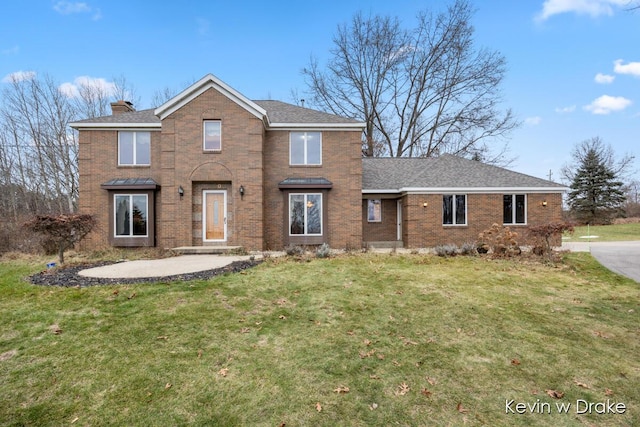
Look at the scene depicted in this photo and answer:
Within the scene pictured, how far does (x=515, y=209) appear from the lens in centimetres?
1535

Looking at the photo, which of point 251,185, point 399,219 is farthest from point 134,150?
point 399,219

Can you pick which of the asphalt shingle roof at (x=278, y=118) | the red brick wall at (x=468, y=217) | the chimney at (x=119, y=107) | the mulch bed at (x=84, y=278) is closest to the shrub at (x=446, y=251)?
the red brick wall at (x=468, y=217)

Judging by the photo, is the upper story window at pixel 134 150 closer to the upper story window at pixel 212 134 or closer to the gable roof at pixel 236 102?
the gable roof at pixel 236 102

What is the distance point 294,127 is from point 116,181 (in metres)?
8.24

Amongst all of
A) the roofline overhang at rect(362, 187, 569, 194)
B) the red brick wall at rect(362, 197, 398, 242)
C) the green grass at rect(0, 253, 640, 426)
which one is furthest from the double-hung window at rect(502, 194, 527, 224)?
the green grass at rect(0, 253, 640, 426)

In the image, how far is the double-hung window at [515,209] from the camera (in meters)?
15.3

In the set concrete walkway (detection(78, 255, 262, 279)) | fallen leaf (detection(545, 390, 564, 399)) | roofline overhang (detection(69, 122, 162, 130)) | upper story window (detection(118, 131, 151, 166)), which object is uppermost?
roofline overhang (detection(69, 122, 162, 130))

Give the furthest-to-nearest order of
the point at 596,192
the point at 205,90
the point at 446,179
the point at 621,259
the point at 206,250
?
the point at 596,192 < the point at 446,179 < the point at 205,90 < the point at 206,250 < the point at 621,259

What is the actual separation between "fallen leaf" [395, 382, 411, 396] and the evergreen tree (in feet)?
127

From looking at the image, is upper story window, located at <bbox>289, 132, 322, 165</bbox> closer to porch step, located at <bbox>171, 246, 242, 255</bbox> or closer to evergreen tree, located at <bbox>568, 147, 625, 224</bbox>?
porch step, located at <bbox>171, 246, 242, 255</bbox>

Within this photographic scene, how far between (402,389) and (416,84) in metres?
28.5

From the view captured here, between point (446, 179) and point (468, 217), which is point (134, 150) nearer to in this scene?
point (446, 179)

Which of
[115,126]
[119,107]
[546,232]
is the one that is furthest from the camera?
[119,107]

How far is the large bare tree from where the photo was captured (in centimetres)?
2567
